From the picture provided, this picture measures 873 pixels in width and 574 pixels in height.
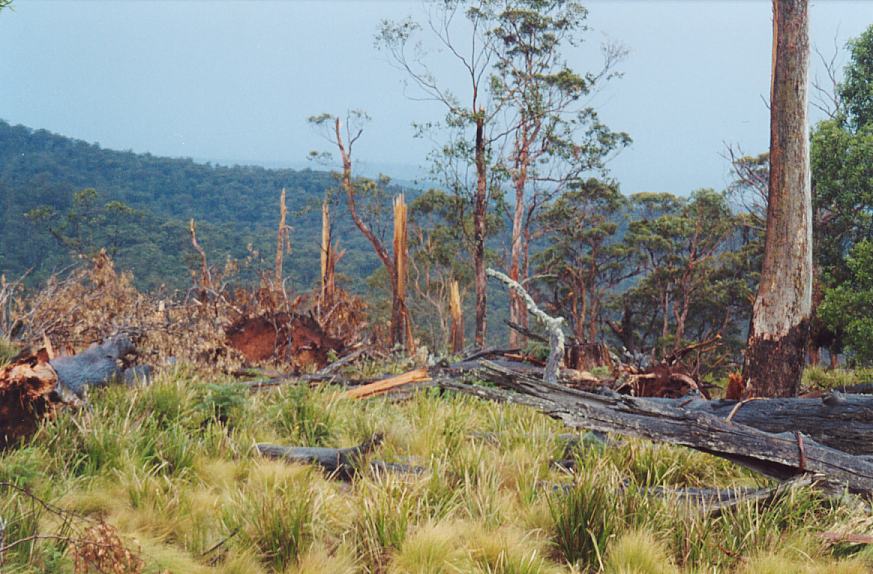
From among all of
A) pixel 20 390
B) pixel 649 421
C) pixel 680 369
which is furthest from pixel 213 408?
pixel 680 369

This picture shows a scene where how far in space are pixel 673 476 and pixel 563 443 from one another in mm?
841

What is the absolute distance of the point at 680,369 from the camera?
8.09 m

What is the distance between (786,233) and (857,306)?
7.14 m

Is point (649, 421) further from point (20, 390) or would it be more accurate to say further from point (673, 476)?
point (20, 390)

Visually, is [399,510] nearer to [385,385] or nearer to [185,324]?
[385,385]

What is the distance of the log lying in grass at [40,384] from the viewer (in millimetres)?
4324

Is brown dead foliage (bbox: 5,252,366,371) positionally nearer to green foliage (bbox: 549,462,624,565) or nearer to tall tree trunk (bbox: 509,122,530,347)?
green foliage (bbox: 549,462,624,565)

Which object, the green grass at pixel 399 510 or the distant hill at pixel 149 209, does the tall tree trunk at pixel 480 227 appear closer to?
the distant hill at pixel 149 209

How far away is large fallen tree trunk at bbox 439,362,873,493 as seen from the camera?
3848 millimetres

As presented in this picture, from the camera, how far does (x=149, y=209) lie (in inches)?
2146

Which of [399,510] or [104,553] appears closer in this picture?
[104,553]

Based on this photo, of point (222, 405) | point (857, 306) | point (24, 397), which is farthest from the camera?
point (857, 306)

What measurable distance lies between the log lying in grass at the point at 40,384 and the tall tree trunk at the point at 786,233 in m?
7.30

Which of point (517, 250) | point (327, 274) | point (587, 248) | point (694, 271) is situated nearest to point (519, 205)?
point (517, 250)
